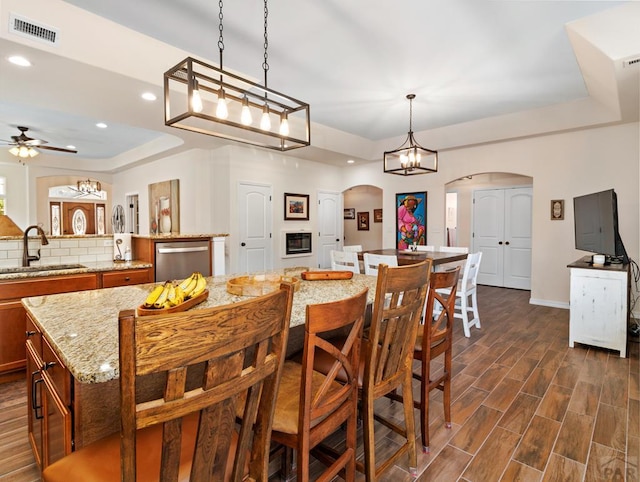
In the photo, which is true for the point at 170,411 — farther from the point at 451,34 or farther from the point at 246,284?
the point at 451,34

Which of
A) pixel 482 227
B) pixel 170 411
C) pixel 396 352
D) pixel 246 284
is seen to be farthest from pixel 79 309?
pixel 482 227

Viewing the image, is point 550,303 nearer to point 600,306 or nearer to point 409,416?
point 600,306

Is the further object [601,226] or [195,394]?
[601,226]

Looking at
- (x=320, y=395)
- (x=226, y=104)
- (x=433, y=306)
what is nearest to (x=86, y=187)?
(x=226, y=104)

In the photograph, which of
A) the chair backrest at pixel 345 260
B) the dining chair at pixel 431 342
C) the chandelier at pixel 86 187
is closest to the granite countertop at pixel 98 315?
the dining chair at pixel 431 342

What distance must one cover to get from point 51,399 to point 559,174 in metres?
6.17

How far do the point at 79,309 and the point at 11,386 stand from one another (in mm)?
Answer: 2026

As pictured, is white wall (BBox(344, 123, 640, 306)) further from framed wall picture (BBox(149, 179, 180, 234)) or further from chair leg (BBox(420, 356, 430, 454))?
framed wall picture (BBox(149, 179, 180, 234))

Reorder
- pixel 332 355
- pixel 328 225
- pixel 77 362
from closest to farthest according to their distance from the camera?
1. pixel 77 362
2. pixel 332 355
3. pixel 328 225

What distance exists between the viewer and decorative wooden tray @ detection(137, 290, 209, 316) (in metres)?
1.25

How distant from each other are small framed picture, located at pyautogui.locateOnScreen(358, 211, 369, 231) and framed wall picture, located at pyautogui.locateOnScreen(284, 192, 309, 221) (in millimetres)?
3377

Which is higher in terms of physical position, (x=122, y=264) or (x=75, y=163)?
(x=75, y=163)

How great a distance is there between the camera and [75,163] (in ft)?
26.6

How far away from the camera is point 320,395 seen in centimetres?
118
